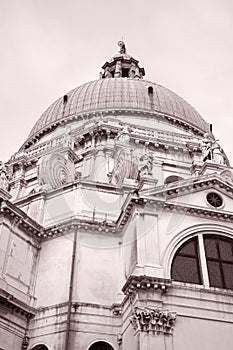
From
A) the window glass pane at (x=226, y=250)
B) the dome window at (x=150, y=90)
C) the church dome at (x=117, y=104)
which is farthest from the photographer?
the dome window at (x=150, y=90)

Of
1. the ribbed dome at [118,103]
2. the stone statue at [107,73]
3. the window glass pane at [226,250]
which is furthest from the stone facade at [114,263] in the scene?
the stone statue at [107,73]

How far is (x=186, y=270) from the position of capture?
56.7 ft

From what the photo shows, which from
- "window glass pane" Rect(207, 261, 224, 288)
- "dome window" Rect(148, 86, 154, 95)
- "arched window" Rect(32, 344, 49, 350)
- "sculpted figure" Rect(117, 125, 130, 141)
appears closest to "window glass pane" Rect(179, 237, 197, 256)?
"window glass pane" Rect(207, 261, 224, 288)

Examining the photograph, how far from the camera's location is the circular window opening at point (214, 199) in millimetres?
19547

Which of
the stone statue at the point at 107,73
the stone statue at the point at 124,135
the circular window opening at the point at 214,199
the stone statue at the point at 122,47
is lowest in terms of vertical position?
the circular window opening at the point at 214,199

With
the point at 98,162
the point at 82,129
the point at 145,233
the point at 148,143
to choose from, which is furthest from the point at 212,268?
the point at 82,129

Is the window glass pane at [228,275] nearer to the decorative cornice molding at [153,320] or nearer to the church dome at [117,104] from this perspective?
the decorative cornice molding at [153,320]

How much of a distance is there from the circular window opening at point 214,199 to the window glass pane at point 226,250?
1.77 meters

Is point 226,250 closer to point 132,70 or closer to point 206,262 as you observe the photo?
point 206,262

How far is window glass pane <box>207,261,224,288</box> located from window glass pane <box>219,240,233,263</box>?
1.68 feet

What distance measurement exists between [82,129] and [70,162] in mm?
5035

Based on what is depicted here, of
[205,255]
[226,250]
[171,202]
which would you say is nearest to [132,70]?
[171,202]

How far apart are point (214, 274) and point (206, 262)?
0.54 m

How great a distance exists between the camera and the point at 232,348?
15305mm
